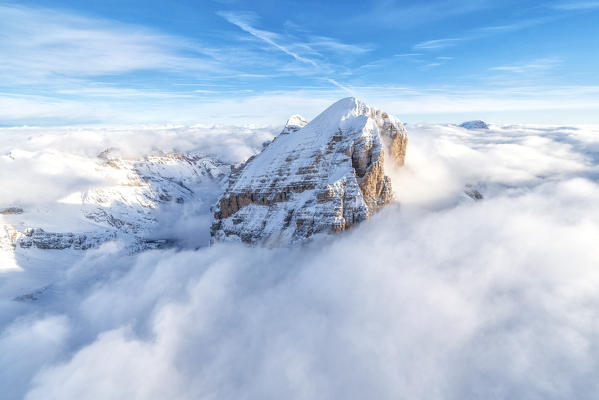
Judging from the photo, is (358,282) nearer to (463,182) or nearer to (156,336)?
(156,336)

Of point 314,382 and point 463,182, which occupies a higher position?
point 463,182

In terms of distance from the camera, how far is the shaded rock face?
383 feet

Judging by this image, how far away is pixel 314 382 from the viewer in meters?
74.6

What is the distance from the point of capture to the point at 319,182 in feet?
407

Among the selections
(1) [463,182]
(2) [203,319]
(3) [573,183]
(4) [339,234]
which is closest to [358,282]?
(4) [339,234]

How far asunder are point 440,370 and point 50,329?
191m

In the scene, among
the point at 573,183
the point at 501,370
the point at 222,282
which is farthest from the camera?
the point at 573,183

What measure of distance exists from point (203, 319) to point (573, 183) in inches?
9250

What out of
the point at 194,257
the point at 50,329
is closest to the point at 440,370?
the point at 194,257

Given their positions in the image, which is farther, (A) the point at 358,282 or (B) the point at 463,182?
(B) the point at 463,182

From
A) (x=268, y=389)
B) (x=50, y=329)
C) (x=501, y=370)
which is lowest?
(x=50, y=329)

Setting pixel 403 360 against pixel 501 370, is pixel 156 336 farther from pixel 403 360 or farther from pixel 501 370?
pixel 501 370

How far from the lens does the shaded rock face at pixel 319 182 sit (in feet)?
383

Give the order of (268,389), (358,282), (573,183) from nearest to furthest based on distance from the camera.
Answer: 1. (268,389)
2. (358,282)
3. (573,183)
